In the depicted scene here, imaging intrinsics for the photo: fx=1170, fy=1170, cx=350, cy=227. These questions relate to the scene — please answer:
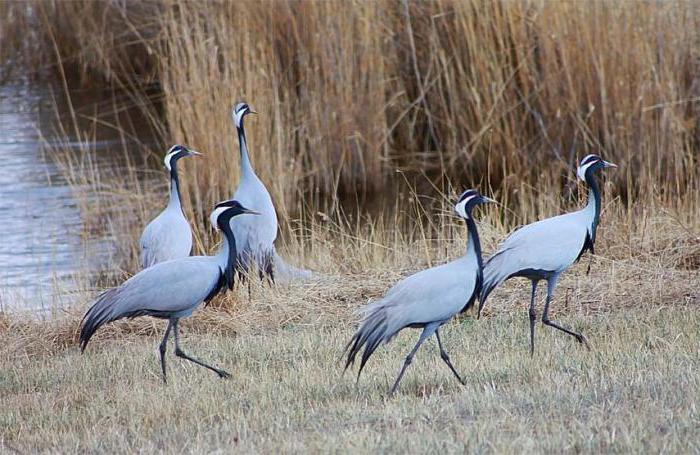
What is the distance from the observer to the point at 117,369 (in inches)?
237

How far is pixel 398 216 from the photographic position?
10.9 m

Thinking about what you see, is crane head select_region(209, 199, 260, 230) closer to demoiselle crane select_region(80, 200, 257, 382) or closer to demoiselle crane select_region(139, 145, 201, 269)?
demoiselle crane select_region(80, 200, 257, 382)

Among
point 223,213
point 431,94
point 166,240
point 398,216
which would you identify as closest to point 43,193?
point 398,216

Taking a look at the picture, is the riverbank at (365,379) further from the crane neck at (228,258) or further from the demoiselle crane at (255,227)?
the demoiselle crane at (255,227)

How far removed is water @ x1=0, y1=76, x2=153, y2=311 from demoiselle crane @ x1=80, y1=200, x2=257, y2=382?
2070 mm

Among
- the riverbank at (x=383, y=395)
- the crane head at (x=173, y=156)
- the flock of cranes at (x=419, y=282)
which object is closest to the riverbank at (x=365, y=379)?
the riverbank at (x=383, y=395)

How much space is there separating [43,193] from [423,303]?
788cm

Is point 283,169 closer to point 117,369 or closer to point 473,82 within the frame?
point 473,82

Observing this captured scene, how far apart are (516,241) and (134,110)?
10.4 m

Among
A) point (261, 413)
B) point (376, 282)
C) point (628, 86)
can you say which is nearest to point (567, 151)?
point (628, 86)

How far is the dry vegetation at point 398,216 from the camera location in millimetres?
4625

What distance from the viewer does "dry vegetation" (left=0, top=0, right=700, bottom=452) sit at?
182 inches

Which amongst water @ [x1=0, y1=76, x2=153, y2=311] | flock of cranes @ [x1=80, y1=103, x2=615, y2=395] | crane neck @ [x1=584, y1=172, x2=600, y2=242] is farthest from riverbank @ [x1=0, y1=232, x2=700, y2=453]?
water @ [x1=0, y1=76, x2=153, y2=311]

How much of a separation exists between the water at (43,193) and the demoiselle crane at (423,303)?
3397 millimetres
